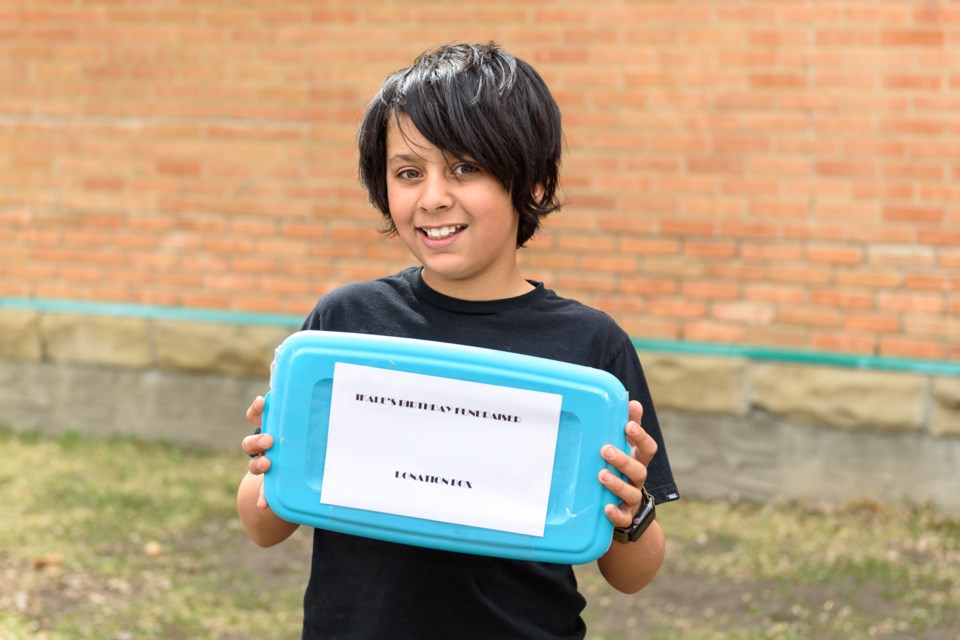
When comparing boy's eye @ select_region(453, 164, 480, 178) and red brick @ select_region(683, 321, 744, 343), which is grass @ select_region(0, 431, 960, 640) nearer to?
red brick @ select_region(683, 321, 744, 343)

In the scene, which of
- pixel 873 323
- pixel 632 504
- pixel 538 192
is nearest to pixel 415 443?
pixel 632 504

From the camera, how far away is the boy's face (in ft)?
6.38

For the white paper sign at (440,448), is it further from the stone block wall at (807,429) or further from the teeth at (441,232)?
the stone block wall at (807,429)

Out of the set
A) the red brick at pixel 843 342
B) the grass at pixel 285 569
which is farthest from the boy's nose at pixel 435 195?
the red brick at pixel 843 342

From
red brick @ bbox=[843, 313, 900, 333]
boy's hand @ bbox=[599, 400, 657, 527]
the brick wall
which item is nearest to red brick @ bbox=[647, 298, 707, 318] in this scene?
the brick wall

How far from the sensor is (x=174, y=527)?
4.87 m

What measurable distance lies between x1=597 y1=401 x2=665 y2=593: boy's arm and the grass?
81.7 inches

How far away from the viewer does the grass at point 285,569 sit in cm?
400

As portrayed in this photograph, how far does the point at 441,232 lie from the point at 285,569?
9.39 feet

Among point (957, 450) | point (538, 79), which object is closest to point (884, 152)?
point (957, 450)

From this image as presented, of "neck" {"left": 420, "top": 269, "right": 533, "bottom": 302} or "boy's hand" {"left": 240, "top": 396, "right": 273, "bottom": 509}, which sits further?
"neck" {"left": 420, "top": 269, "right": 533, "bottom": 302}

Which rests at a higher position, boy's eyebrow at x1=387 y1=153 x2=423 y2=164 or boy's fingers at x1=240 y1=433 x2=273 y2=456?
boy's eyebrow at x1=387 y1=153 x2=423 y2=164

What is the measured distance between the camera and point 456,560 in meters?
1.92

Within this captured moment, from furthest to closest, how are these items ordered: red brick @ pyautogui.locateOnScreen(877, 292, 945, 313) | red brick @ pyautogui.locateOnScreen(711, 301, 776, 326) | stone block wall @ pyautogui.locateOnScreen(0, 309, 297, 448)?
stone block wall @ pyautogui.locateOnScreen(0, 309, 297, 448) < red brick @ pyautogui.locateOnScreen(711, 301, 776, 326) < red brick @ pyautogui.locateOnScreen(877, 292, 945, 313)
